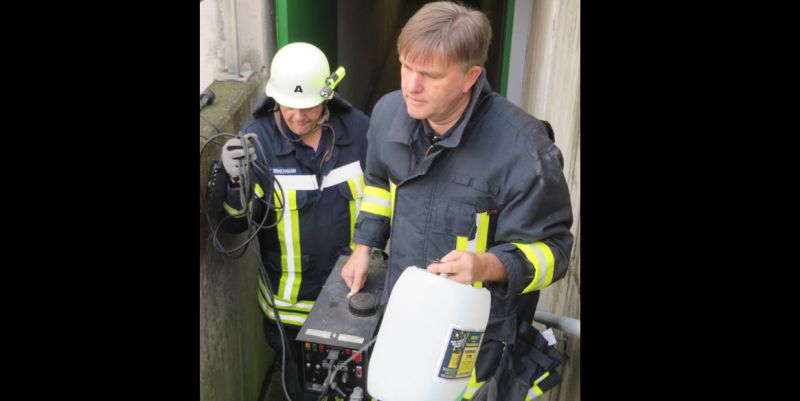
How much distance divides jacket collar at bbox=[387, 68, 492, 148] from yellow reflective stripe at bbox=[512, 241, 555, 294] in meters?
0.40

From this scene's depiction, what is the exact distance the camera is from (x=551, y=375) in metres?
2.52

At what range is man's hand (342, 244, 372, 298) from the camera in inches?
104

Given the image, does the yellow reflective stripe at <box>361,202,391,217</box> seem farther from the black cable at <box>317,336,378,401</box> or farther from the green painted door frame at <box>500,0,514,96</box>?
the green painted door frame at <box>500,0,514,96</box>

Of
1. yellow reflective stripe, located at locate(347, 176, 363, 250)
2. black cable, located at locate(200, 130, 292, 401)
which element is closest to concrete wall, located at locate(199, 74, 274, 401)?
black cable, located at locate(200, 130, 292, 401)

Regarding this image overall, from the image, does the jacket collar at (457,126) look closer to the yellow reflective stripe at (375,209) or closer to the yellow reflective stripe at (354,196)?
the yellow reflective stripe at (375,209)

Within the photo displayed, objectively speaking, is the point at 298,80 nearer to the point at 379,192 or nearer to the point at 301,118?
the point at 301,118

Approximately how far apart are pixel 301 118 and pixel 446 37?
3.90 ft

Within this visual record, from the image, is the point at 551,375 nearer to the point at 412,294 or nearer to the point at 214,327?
the point at 412,294

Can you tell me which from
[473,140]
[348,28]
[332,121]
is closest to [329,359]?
[473,140]

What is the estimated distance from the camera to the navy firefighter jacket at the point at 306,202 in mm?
3107

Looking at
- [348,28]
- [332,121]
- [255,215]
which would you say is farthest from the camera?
[348,28]

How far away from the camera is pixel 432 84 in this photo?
2.09 meters

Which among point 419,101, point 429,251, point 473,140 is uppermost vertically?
point 419,101

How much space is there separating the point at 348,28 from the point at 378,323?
5.18m
